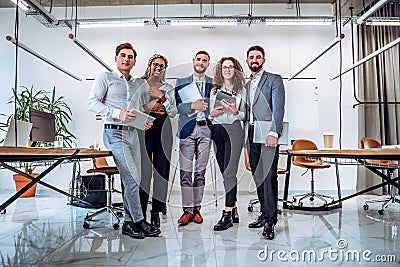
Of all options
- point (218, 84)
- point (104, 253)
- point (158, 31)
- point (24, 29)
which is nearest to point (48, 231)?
point (104, 253)

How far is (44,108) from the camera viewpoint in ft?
17.8

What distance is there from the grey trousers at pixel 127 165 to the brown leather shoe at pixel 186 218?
53cm

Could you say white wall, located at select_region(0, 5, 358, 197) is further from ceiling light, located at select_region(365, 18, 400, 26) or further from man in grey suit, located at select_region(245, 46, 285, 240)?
man in grey suit, located at select_region(245, 46, 285, 240)

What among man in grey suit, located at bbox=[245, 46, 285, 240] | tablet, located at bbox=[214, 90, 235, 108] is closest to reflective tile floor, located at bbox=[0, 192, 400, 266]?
man in grey suit, located at bbox=[245, 46, 285, 240]

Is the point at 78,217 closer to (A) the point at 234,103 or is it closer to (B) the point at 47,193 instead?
(A) the point at 234,103

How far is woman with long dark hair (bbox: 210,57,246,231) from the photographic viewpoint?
2801 mm

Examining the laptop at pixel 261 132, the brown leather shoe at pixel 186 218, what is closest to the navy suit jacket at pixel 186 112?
the laptop at pixel 261 132

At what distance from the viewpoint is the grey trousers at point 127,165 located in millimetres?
2570

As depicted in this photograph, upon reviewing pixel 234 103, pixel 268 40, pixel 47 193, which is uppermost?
pixel 268 40

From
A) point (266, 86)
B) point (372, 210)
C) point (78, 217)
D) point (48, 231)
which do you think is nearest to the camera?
point (266, 86)

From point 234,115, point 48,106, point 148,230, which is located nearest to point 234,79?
point 234,115

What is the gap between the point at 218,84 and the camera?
2826 millimetres

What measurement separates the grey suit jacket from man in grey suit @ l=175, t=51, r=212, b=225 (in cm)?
40

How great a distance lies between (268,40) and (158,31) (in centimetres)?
186
